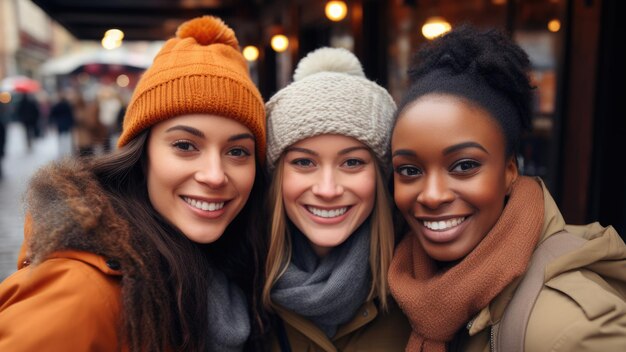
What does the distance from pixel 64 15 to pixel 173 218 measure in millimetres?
9947

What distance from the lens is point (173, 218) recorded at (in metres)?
2.17

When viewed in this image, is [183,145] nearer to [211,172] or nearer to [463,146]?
[211,172]

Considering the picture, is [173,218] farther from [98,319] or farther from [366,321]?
[366,321]

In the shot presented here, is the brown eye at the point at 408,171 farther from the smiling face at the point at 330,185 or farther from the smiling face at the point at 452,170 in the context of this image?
the smiling face at the point at 330,185

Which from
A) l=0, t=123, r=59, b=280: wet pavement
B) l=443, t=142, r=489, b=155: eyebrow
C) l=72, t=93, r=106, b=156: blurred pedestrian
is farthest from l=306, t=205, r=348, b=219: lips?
l=72, t=93, r=106, b=156: blurred pedestrian

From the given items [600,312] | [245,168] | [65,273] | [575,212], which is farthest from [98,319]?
[575,212]

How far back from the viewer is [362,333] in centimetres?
238

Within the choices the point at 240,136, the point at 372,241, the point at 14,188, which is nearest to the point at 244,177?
the point at 240,136

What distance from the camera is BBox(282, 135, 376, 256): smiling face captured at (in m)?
2.29

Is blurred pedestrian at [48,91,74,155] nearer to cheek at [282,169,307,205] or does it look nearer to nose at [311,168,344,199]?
cheek at [282,169,307,205]

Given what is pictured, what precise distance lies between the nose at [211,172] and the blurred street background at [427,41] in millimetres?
597

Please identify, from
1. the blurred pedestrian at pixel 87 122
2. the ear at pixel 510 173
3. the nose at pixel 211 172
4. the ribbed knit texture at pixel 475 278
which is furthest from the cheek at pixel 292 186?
the blurred pedestrian at pixel 87 122

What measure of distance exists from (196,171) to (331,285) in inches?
28.6

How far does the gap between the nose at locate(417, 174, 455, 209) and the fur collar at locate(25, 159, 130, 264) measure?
3.49ft
